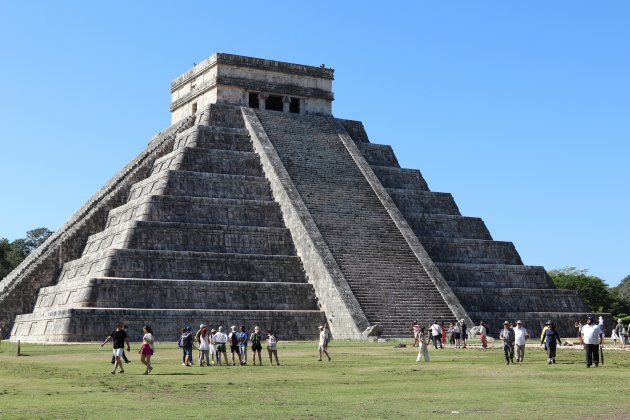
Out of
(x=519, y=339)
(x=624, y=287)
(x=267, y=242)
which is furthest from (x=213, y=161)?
(x=624, y=287)

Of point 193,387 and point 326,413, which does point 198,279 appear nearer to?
point 193,387

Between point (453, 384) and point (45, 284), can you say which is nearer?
point (453, 384)

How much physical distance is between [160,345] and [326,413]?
20.2 m

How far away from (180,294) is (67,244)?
10210 millimetres

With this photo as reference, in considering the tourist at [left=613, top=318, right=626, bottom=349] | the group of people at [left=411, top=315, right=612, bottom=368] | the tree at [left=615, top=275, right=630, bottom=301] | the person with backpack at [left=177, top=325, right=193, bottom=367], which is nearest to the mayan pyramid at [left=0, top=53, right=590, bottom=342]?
the tourist at [left=613, top=318, right=626, bottom=349]

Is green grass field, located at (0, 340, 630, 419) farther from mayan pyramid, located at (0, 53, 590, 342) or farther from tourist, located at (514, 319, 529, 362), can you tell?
mayan pyramid, located at (0, 53, 590, 342)

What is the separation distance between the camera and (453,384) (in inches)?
731

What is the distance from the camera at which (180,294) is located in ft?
121

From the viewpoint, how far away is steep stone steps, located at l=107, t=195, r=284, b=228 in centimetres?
4069

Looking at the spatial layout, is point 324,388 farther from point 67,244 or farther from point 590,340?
point 67,244

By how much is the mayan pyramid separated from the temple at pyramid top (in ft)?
0.26

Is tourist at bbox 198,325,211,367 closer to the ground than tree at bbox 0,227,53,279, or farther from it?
closer to the ground

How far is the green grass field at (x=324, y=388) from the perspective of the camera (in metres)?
14.3

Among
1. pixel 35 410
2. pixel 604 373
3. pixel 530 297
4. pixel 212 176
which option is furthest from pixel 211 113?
pixel 35 410
